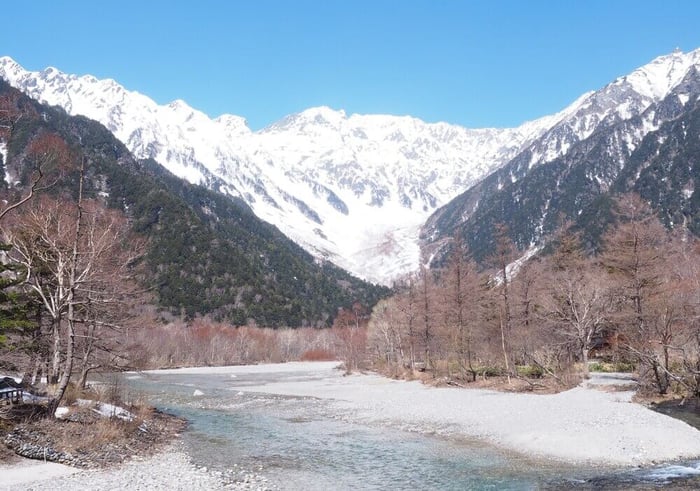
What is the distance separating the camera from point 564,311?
52406 mm

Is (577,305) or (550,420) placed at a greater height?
(577,305)

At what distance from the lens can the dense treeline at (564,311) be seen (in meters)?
39.7

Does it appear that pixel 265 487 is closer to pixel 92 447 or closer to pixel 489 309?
pixel 92 447

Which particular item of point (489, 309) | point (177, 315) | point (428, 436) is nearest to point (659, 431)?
point (428, 436)

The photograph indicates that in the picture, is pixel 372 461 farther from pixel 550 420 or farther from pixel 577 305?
pixel 577 305

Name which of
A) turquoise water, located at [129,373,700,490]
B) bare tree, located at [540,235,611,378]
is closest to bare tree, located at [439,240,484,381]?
bare tree, located at [540,235,611,378]

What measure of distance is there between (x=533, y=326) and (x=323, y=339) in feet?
437

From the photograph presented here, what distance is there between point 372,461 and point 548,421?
38.7 feet

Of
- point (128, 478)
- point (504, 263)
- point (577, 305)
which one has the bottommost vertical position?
point (128, 478)

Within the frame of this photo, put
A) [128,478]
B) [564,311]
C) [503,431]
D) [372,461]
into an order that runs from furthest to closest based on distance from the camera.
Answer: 1. [564,311]
2. [503,431]
3. [372,461]
4. [128,478]

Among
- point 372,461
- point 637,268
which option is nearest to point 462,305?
point 637,268

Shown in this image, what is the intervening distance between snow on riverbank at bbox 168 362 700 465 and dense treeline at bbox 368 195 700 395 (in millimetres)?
4783

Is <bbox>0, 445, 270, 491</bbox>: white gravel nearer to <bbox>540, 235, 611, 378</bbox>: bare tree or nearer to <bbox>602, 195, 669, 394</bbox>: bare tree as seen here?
<bbox>602, 195, 669, 394</bbox>: bare tree

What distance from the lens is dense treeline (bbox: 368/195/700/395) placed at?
39.7 metres
